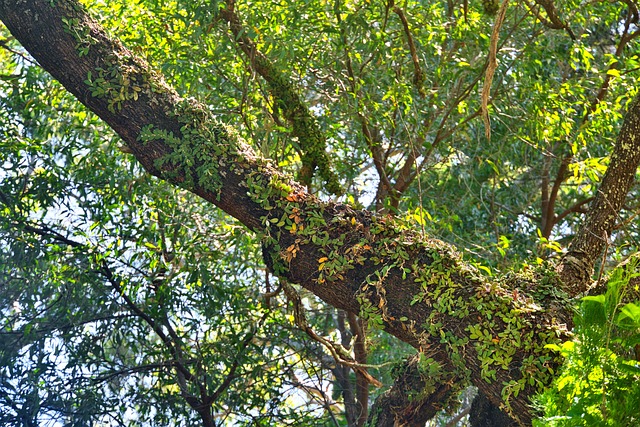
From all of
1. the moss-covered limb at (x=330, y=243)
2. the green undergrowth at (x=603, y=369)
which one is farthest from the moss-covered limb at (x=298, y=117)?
the green undergrowth at (x=603, y=369)

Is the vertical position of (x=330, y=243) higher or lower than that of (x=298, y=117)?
lower

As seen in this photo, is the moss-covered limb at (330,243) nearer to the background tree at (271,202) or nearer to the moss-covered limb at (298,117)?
the background tree at (271,202)

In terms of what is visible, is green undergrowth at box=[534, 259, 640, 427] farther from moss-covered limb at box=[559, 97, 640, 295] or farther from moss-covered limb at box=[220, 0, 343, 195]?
moss-covered limb at box=[220, 0, 343, 195]

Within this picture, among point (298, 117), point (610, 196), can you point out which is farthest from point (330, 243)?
point (610, 196)

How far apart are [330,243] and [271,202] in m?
0.27

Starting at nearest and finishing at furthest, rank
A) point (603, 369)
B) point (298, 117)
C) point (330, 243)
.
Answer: point (603, 369), point (330, 243), point (298, 117)

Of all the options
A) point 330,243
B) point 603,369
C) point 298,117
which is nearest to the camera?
point 603,369

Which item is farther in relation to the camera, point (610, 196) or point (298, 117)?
point (298, 117)

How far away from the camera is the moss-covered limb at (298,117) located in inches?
149

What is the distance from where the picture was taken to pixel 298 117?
383cm

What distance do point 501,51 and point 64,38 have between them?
227cm

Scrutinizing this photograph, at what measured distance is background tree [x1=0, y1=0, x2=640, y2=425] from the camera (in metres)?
2.90

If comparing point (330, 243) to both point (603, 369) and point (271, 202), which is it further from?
point (603, 369)

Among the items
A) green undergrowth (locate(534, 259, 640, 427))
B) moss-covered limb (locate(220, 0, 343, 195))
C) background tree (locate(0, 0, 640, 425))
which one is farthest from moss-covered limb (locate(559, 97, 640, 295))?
green undergrowth (locate(534, 259, 640, 427))
